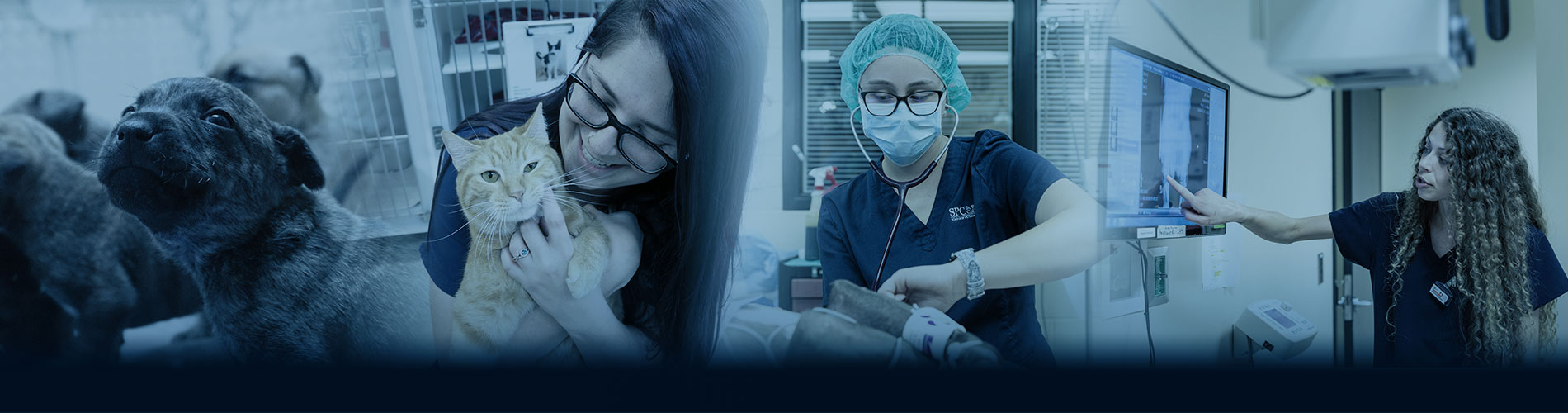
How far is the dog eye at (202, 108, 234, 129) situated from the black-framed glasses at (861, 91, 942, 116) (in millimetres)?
1403

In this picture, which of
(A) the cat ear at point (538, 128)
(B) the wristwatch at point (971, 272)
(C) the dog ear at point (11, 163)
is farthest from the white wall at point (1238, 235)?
(C) the dog ear at point (11, 163)

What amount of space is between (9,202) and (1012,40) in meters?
2.28

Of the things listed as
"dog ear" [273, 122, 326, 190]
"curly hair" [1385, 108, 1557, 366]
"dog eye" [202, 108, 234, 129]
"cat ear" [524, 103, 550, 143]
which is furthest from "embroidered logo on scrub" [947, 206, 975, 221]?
"dog eye" [202, 108, 234, 129]

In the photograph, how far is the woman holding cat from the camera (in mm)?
1716

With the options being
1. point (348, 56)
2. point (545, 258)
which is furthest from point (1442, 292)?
point (348, 56)

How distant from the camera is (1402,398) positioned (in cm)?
171

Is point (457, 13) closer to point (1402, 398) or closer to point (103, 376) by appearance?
point (103, 376)

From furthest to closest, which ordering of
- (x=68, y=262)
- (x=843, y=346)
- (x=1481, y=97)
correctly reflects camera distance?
(x=68, y=262) → (x=843, y=346) → (x=1481, y=97)

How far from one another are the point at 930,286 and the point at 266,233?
1.45 meters

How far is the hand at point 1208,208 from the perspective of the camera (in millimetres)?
1790

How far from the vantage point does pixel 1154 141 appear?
1.75 meters

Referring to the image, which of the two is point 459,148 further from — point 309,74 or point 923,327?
point 923,327

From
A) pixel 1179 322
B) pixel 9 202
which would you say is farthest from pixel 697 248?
pixel 9 202

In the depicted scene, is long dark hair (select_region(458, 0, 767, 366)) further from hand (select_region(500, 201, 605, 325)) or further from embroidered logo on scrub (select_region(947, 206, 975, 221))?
embroidered logo on scrub (select_region(947, 206, 975, 221))
